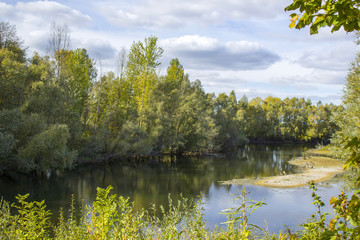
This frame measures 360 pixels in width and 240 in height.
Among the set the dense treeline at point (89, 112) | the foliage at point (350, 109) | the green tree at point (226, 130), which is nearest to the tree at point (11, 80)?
the dense treeline at point (89, 112)

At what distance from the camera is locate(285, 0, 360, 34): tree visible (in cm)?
279

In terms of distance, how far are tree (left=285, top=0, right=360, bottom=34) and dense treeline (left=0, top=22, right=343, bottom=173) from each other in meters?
21.0

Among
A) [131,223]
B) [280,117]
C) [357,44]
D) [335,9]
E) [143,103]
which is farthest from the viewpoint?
[280,117]

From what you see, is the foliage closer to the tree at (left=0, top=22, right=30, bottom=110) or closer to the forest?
the forest

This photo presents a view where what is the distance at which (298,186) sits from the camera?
91.9 ft

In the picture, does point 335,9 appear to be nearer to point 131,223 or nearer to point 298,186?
point 131,223

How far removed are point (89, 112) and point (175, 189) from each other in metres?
20.7

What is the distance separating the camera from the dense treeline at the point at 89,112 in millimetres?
24750

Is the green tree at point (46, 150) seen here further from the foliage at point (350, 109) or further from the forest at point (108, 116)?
the foliage at point (350, 109)

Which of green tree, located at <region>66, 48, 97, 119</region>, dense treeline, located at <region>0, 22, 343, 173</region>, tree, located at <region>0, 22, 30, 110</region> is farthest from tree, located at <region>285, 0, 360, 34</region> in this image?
green tree, located at <region>66, 48, 97, 119</region>

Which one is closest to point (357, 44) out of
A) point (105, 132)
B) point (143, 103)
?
point (105, 132)

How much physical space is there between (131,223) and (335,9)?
117 inches

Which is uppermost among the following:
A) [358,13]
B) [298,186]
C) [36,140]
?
[358,13]

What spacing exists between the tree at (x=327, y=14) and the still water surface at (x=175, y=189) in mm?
11186
